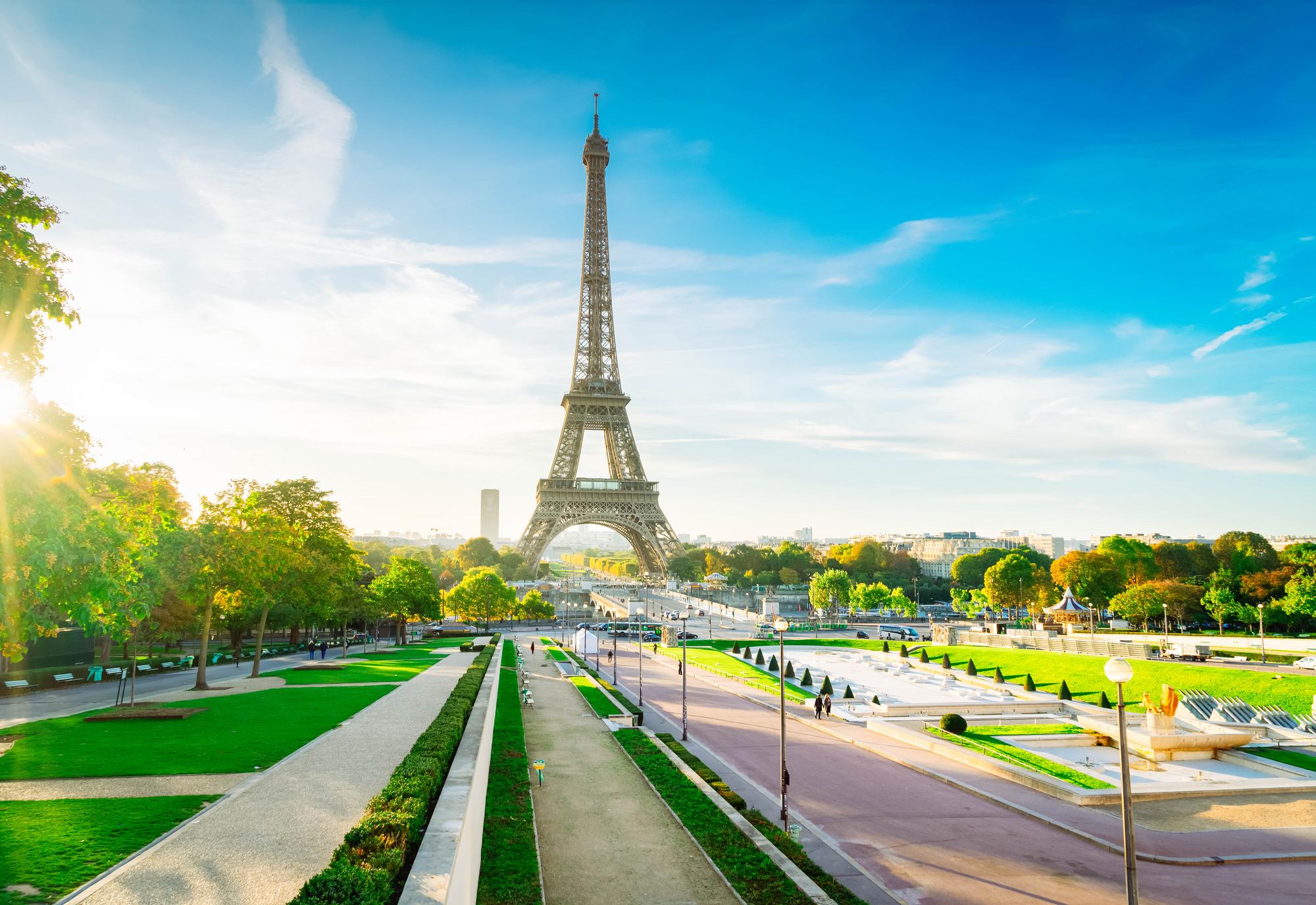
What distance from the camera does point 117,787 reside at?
17.0 metres

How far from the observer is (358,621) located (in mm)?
76500

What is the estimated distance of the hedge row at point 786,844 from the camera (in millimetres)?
14180

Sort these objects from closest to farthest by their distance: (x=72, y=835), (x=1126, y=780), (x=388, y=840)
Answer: (x=388, y=840) < (x=1126, y=780) < (x=72, y=835)

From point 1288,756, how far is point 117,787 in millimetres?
38173

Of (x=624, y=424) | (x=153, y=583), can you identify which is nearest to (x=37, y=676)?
(x=153, y=583)

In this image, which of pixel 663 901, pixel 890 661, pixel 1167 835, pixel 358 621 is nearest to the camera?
pixel 663 901

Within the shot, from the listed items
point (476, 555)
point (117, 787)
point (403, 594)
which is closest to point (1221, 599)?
point (403, 594)

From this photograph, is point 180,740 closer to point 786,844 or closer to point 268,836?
point 268,836

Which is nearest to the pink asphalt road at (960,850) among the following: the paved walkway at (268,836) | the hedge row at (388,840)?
the hedge row at (388,840)

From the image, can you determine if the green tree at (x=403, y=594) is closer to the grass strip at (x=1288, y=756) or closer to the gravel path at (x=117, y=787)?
the gravel path at (x=117, y=787)

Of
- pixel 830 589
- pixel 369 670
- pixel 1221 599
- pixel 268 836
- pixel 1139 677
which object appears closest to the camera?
pixel 268 836

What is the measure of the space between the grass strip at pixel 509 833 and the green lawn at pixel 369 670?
1576 cm

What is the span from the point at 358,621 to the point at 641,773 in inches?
2482

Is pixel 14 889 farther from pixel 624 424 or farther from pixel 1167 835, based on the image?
pixel 624 424
